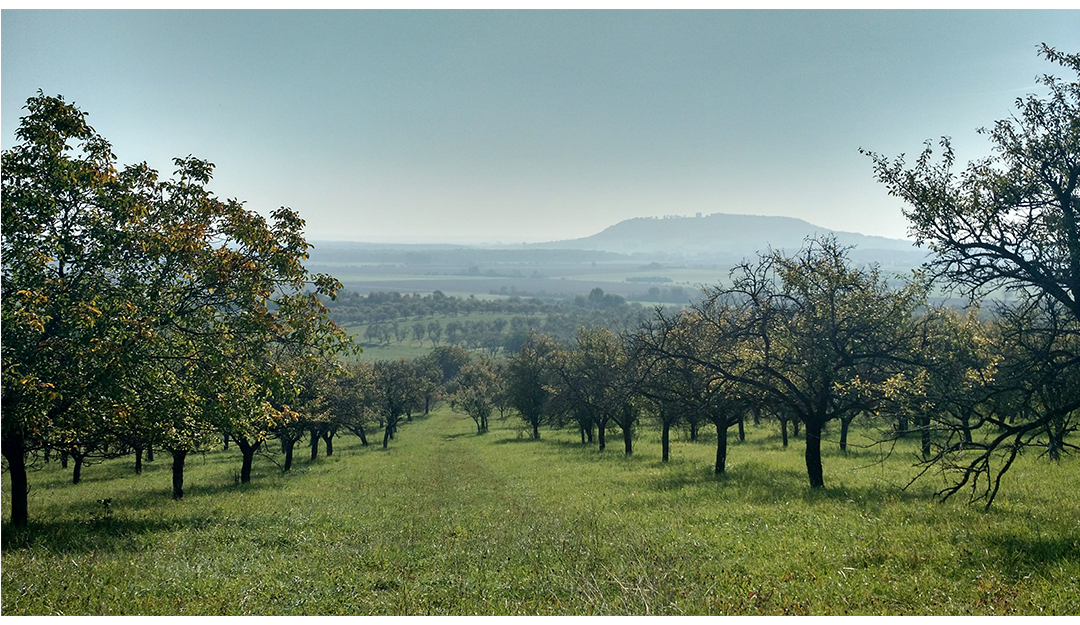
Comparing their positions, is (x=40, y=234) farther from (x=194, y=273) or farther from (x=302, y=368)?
(x=302, y=368)

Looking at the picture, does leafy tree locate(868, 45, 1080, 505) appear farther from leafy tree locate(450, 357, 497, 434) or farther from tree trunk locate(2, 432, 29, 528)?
leafy tree locate(450, 357, 497, 434)

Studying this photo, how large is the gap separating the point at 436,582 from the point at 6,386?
380 inches

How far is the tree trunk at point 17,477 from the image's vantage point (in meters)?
12.4

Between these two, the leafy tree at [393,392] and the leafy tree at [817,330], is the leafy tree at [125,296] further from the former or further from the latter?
the leafy tree at [393,392]

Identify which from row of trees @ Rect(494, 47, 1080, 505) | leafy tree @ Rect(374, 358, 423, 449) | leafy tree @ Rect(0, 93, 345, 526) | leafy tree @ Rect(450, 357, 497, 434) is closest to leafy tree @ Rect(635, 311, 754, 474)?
row of trees @ Rect(494, 47, 1080, 505)

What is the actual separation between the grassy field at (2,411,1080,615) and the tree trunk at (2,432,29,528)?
2.34 feet

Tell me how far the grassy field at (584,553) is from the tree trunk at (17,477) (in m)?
0.71

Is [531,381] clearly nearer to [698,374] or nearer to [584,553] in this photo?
[698,374]

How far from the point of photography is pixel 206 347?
536 inches

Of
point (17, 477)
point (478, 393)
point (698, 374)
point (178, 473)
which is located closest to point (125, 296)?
point (17, 477)

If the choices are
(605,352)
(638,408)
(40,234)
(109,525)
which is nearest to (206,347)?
(40,234)

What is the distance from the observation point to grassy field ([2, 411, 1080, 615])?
8.44 m

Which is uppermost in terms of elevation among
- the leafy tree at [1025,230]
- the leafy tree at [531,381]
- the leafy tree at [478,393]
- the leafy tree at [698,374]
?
the leafy tree at [1025,230]

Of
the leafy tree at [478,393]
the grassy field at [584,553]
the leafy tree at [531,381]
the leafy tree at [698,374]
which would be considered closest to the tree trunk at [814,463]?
the grassy field at [584,553]
